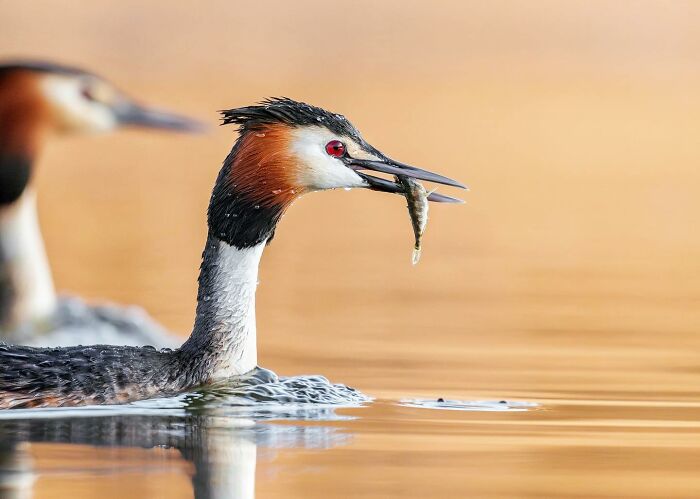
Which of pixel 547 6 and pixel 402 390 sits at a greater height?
pixel 547 6

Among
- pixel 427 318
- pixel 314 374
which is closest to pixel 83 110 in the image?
pixel 427 318

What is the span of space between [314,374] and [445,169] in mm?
16109

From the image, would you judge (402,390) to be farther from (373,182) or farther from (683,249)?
(683,249)

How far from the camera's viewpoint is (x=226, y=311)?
10.7 meters

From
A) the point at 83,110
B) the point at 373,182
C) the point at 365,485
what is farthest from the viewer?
the point at 83,110

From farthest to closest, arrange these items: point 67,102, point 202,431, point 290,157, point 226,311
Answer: point 67,102, point 226,311, point 290,157, point 202,431

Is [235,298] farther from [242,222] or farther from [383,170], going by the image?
[383,170]

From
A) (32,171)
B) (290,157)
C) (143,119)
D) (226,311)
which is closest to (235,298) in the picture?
(226,311)

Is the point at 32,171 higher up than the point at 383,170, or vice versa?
the point at 32,171

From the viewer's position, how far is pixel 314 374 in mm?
11727

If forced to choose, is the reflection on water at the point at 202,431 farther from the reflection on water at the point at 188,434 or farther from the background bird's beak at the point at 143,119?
the background bird's beak at the point at 143,119

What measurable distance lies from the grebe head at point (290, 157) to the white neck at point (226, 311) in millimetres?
328

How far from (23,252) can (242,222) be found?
3884 millimetres

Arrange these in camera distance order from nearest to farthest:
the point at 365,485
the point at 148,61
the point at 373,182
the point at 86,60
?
the point at 365,485 → the point at 373,182 → the point at 86,60 → the point at 148,61
